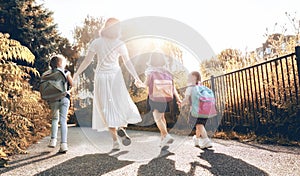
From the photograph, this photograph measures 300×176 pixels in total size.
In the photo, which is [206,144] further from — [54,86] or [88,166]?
[54,86]

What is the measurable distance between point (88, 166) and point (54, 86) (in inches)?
57.9

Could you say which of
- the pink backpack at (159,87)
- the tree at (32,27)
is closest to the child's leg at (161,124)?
the pink backpack at (159,87)

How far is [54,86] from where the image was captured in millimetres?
3771

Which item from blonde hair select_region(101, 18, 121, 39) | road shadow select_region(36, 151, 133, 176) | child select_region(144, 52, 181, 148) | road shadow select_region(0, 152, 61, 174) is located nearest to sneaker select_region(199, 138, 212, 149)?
child select_region(144, 52, 181, 148)

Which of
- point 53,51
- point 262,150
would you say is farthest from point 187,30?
point 53,51

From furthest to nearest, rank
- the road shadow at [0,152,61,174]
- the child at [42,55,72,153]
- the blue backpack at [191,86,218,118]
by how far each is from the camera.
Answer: the blue backpack at [191,86,218,118] → the child at [42,55,72,153] → the road shadow at [0,152,61,174]

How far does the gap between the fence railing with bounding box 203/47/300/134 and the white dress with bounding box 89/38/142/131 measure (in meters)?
2.29

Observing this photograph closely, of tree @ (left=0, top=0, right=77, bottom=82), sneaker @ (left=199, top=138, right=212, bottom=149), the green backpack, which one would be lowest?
sneaker @ (left=199, top=138, right=212, bottom=149)

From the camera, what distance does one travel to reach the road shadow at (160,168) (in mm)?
2401

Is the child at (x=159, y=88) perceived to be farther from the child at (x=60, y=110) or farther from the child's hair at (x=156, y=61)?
the child at (x=60, y=110)

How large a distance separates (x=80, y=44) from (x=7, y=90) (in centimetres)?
1353

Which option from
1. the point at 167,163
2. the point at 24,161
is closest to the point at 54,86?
the point at 24,161

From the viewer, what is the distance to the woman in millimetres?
3643

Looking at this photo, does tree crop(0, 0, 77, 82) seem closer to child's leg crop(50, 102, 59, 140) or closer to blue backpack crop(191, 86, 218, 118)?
child's leg crop(50, 102, 59, 140)
